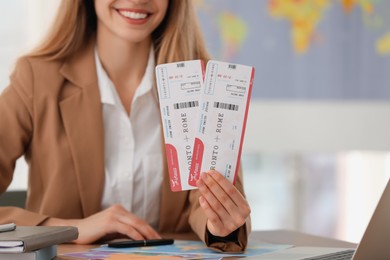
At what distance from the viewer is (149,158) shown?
2.23 m

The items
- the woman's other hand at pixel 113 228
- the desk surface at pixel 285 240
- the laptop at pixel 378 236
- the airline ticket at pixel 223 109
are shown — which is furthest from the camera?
the woman's other hand at pixel 113 228

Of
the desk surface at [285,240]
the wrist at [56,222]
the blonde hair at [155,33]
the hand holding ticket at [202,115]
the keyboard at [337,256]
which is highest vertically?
the blonde hair at [155,33]

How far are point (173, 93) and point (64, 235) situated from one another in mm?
368

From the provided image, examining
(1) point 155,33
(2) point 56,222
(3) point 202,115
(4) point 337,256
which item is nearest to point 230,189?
(3) point 202,115

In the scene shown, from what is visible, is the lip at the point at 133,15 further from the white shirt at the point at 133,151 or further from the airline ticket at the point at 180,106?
the airline ticket at the point at 180,106

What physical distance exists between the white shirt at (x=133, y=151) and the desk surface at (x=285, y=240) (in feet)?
1.13

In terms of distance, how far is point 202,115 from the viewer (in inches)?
61.0

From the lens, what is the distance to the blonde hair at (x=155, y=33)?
2246 mm

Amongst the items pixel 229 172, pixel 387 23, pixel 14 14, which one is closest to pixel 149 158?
pixel 229 172

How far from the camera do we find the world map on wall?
390 cm

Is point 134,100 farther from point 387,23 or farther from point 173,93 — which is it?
point 387,23

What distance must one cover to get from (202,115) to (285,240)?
20.7 inches

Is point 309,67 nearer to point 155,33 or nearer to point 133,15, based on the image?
point 155,33

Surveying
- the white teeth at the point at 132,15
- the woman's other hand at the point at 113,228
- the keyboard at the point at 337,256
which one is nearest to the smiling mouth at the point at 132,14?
the white teeth at the point at 132,15
